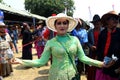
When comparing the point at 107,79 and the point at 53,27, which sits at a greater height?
the point at 53,27

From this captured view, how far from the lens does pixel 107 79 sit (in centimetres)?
457

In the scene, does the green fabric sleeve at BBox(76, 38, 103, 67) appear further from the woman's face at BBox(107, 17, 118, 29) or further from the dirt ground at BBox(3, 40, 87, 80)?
the dirt ground at BBox(3, 40, 87, 80)

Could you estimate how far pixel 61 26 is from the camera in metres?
3.74

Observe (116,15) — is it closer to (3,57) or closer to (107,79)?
(107,79)

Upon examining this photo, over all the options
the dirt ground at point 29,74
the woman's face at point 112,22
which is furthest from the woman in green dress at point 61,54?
the dirt ground at point 29,74

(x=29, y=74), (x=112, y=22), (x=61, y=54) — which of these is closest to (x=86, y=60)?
(x=61, y=54)

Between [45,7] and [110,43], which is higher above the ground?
[110,43]

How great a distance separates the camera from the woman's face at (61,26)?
3.75 m

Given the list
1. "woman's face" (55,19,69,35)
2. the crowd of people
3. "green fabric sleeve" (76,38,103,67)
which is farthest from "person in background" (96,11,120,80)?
"woman's face" (55,19,69,35)

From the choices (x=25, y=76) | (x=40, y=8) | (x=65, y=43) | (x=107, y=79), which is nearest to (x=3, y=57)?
(x=25, y=76)

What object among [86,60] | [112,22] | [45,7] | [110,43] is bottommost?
[45,7]

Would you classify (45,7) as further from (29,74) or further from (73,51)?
(73,51)

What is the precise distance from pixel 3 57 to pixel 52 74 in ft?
12.0

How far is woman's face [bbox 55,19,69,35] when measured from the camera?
12.3 feet
